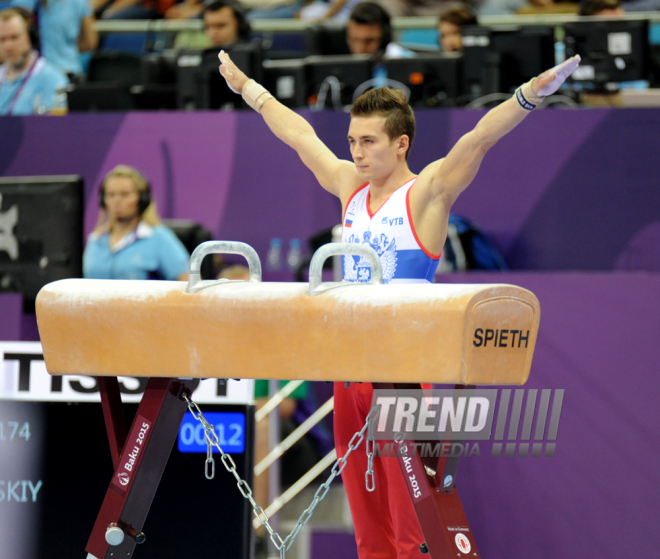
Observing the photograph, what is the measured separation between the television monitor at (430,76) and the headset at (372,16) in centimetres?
67

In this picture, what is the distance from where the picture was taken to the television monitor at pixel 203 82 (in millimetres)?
6453

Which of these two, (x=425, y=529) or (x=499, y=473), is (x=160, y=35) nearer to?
(x=499, y=473)

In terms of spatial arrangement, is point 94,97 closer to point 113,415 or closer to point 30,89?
point 30,89

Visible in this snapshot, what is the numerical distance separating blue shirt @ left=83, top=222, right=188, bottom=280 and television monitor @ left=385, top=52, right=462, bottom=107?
2115mm

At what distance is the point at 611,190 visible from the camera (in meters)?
5.90

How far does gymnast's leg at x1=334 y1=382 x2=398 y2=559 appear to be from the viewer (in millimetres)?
3027

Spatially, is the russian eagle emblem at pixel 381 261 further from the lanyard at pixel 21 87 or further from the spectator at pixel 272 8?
the spectator at pixel 272 8

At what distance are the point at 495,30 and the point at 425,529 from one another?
14.9 feet

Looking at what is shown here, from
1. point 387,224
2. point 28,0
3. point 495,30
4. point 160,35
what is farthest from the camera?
point 160,35

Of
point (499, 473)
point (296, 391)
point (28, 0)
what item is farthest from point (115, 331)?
point (28, 0)

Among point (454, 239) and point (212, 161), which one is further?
point (212, 161)

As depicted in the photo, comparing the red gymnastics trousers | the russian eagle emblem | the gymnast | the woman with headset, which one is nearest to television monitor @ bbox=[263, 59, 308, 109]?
the woman with headset

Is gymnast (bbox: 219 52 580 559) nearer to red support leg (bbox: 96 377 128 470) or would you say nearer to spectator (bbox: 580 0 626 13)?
red support leg (bbox: 96 377 128 470)

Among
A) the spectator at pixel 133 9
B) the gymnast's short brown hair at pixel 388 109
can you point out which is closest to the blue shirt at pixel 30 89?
the spectator at pixel 133 9
